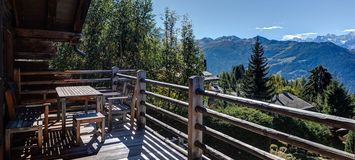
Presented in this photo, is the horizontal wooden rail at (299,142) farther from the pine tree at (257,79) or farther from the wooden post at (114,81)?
the pine tree at (257,79)

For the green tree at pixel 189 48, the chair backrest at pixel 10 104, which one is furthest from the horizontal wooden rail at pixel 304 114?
the green tree at pixel 189 48

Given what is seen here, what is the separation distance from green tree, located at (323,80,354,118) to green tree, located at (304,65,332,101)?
12749mm

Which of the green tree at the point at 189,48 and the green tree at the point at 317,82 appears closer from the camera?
the green tree at the point at 189,48

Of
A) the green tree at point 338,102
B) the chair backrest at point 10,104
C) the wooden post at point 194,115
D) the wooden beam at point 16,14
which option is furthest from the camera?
the green tree at point 338,102

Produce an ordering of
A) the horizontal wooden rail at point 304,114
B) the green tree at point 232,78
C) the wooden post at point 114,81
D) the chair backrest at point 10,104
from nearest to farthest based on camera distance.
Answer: the horizontal wooden rail at point 304,114 → the chair backrest at point 10,104 → the wooden post at point 114,81 → the green tree at point 232,78

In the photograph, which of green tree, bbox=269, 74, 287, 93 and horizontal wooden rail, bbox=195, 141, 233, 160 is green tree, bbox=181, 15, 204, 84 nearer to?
horizontal wooden rail, bbox=195, 141, 233, 160

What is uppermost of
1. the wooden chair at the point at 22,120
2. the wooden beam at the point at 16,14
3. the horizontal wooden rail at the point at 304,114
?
the wooden beam at the point at 16,14

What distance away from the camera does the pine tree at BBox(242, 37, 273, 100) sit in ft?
145

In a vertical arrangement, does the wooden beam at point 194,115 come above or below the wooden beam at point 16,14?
below

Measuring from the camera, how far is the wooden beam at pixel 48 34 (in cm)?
715

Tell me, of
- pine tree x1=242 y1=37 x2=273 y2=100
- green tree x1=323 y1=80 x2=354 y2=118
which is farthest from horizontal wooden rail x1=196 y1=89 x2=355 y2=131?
pine tree x1=242 y1=37 x2=273 y2=100

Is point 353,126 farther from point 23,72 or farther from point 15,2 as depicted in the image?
point 23,72

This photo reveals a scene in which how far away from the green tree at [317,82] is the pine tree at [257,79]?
12002 millimetres

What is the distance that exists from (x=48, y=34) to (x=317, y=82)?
55695 millimetres
